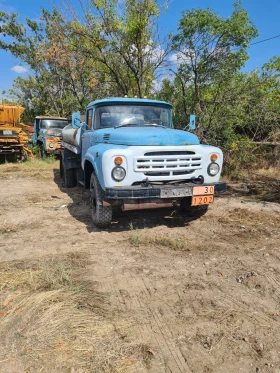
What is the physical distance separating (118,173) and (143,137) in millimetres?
689

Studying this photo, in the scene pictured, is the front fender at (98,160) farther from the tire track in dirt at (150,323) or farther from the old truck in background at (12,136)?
the old truck in background at (12,136)

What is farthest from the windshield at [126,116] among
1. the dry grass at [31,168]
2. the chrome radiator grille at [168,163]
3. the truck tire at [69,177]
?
the dry grass at [31,168]

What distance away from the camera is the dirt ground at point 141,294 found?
227cm

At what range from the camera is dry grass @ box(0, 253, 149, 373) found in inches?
86.8

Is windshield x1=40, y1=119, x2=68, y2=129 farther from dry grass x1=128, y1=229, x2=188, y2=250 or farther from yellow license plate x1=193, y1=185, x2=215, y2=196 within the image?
yellow license plate x1=193, y1=185, x2=215, y2=196

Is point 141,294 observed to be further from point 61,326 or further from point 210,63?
point 210,63

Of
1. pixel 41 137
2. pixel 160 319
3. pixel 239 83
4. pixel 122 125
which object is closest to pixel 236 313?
pixel 160 319

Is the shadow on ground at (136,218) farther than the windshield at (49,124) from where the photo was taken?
No

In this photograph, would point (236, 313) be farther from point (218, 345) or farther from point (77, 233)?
point (77, 233)

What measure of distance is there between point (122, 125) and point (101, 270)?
8.86 feet

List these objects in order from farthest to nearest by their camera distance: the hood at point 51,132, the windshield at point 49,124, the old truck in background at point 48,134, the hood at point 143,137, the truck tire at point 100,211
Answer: the windshield at point 49,124 → the hood at point 51,132 → the old truck in background at point 48,134 → the truck tire at point 100,211 → the hood at point 143,137

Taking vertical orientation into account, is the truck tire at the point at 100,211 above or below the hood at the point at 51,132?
below

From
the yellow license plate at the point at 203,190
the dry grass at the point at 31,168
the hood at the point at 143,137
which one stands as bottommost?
the dry grass at the point at 31,168

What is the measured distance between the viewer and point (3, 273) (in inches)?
136
